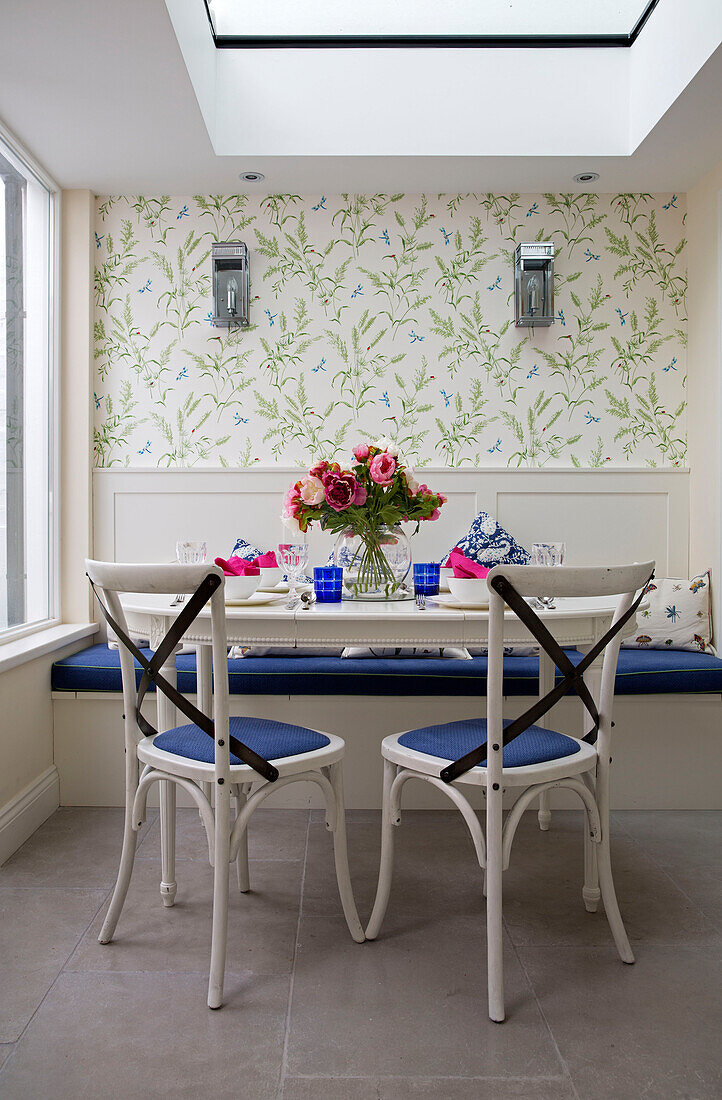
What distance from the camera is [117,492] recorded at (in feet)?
11.1

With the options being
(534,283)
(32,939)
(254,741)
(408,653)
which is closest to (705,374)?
(534,283)

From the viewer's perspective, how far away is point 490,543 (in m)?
3.24

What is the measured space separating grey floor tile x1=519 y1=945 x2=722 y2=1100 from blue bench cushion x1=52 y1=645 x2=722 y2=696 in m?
1.01

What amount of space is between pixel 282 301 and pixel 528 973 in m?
2.70

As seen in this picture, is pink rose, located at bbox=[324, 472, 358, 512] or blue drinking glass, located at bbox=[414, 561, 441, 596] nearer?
pink rose, located at bbox=[324, 472, 358, 512]

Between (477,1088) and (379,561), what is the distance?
1.30 m

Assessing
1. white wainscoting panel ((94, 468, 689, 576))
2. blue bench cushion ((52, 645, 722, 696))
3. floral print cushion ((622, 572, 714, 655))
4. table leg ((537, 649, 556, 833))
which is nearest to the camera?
table leg ((537, 649, 556, 833))

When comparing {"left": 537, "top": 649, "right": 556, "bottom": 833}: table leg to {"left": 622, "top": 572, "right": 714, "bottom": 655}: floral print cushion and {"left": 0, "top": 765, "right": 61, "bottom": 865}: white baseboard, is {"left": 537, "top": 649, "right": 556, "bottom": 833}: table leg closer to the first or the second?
{"left": 622, "top": 572, "right": 714, "bottom": 655}: floral print cushion

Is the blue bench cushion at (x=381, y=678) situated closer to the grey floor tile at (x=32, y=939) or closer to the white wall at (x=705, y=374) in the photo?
the white wall at (x=705, y=374)

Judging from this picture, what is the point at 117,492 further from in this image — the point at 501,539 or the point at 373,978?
the point at 373,978

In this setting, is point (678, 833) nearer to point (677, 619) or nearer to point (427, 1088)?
point (677, 619)

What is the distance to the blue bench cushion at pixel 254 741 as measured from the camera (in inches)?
67.8

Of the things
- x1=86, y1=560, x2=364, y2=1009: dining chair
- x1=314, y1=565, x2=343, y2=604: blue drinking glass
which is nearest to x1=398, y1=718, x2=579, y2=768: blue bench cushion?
x1=86, y1=560, x2=364, y2=1009: dining chair

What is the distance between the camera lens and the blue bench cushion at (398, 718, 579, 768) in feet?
5.59
